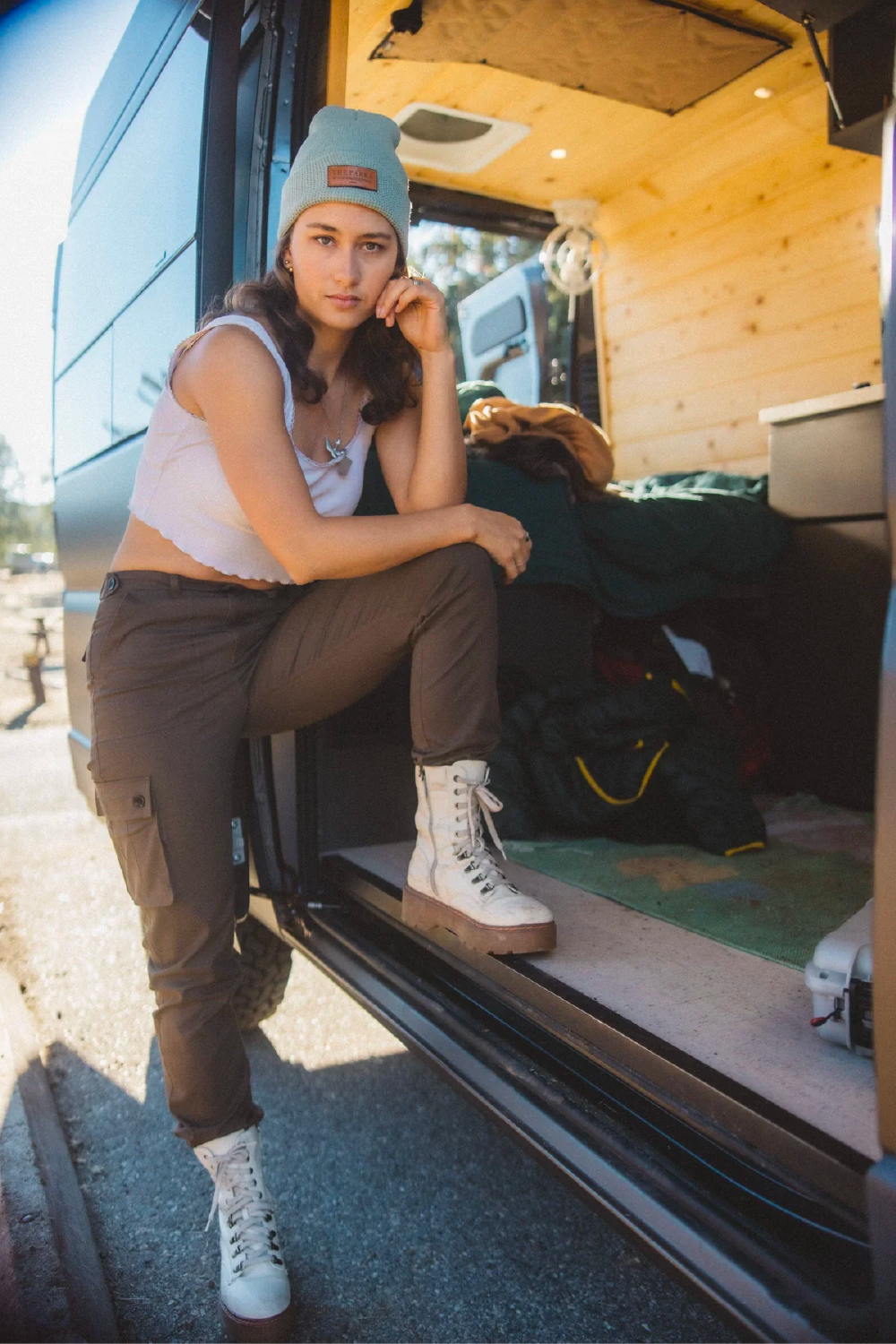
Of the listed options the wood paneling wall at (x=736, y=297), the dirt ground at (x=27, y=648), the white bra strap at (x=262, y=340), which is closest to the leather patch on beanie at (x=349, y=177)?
the white bra strap at (x=262, y=340)

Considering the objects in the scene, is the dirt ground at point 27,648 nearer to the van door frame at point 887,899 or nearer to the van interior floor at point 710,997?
the van interior floor at point 710,997

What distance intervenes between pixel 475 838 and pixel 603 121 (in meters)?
3.23

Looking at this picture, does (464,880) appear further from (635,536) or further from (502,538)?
(635,536)

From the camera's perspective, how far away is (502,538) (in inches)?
62.6

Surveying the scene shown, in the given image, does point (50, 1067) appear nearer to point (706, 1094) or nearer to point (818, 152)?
point (706, 1094)

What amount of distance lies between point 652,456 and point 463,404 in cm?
203

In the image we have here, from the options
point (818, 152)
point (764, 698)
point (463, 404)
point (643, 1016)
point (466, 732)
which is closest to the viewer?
point (643, 1016)

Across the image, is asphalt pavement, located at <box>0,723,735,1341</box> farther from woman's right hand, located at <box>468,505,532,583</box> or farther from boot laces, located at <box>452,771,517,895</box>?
woman's right hand, located at <box>468,505,532,583</box>

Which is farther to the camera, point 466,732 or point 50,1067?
point 50,1067

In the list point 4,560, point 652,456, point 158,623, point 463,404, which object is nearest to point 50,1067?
point 158,623

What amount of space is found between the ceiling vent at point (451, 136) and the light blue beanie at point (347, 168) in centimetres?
215

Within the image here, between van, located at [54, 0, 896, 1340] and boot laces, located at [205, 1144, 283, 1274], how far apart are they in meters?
0.33

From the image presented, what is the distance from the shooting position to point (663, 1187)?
1041 millimetres

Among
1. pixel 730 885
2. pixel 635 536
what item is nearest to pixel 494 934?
pixel 730 885
